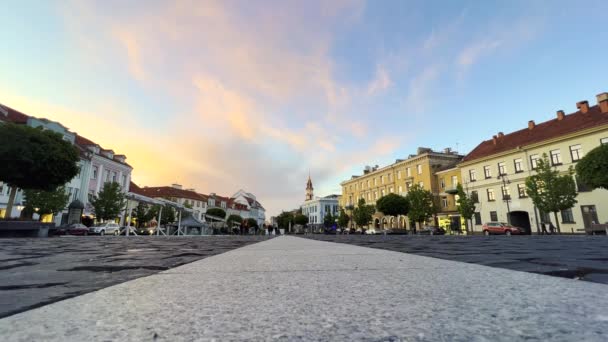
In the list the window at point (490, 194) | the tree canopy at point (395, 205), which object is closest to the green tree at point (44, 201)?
the tree canopy at point (395, 205)

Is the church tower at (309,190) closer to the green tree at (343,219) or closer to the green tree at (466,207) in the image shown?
the green tree at (343,219)

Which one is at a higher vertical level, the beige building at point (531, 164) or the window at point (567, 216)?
the beige building at point (531, 164)

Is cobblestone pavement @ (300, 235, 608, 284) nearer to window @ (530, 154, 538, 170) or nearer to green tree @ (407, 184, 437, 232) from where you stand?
window @ (530, 154, 538, 170)

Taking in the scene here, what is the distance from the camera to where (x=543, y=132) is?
115 ft

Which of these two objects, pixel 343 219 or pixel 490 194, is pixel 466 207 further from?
pixel 343 219

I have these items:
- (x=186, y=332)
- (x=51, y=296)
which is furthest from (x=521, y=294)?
(x=51, y=296)

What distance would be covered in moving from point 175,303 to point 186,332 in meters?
0.55

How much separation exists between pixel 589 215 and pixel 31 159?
45.2 m

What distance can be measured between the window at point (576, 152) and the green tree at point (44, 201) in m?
50.1

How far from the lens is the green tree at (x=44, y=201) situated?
27.6 meters

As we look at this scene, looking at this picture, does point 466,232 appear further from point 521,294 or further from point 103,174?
point 103,174

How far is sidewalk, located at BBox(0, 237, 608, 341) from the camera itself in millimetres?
967

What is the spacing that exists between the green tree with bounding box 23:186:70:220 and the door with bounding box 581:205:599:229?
4940cm

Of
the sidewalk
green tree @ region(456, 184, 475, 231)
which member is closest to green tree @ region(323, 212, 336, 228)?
green tree @ region(456, 184, 475, 231)
